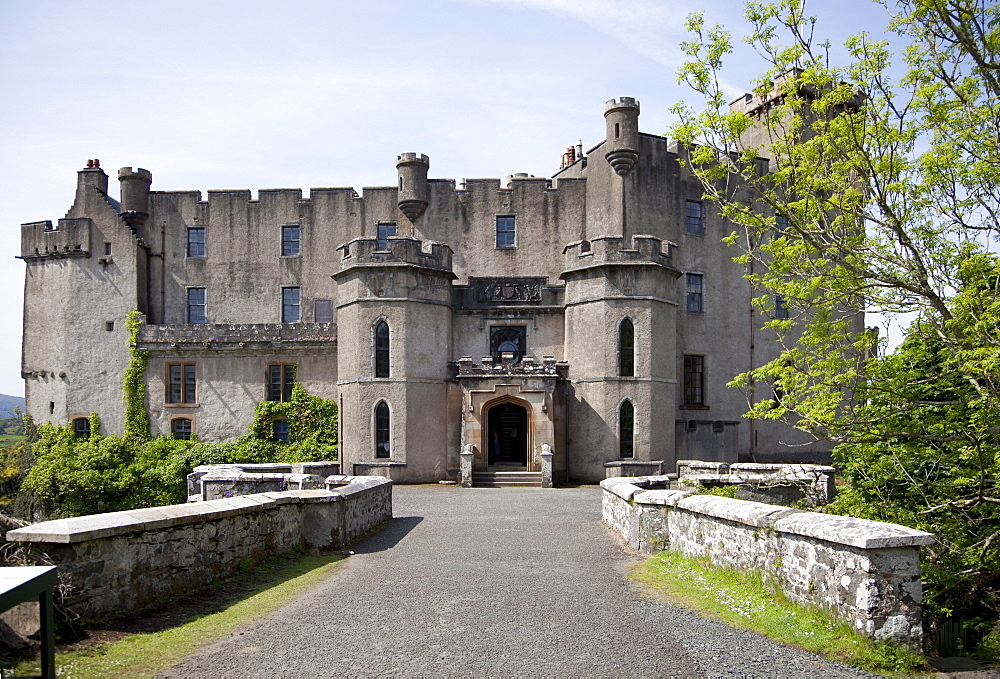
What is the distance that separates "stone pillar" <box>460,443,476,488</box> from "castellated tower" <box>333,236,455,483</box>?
150cm

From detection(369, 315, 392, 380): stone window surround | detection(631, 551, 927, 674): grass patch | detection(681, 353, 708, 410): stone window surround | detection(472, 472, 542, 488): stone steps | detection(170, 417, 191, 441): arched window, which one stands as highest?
detection(369, 315, 392, 380): stone window surround

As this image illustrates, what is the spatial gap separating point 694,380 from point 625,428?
5.61 meters

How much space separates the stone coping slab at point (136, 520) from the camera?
6.85 meters

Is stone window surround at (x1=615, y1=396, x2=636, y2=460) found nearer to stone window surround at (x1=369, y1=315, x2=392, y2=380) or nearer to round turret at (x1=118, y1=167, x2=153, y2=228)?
stone window surround at (x1=369, y1=315, x2=392, y2=380)

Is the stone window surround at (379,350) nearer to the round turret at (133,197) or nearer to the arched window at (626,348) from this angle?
the arched window at (626,348)

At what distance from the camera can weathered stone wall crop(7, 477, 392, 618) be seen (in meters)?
6.97

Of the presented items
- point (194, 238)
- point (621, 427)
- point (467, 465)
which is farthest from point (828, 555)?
point (194, 238)

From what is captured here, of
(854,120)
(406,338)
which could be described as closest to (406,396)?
(406,338)

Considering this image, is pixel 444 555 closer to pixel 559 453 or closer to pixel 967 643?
pixel 967 643

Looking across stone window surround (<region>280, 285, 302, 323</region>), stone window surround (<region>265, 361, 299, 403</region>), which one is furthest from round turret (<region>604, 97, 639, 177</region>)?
stone window surround (<region>265, 361, 299, 403</region>)

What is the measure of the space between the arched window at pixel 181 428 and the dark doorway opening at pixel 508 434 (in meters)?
11.3

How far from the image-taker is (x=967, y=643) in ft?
27.9

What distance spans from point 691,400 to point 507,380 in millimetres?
8202

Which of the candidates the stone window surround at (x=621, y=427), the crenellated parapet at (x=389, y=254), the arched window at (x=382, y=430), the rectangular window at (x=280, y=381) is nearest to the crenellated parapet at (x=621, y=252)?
the stone window surround at (x=621, y=427)
